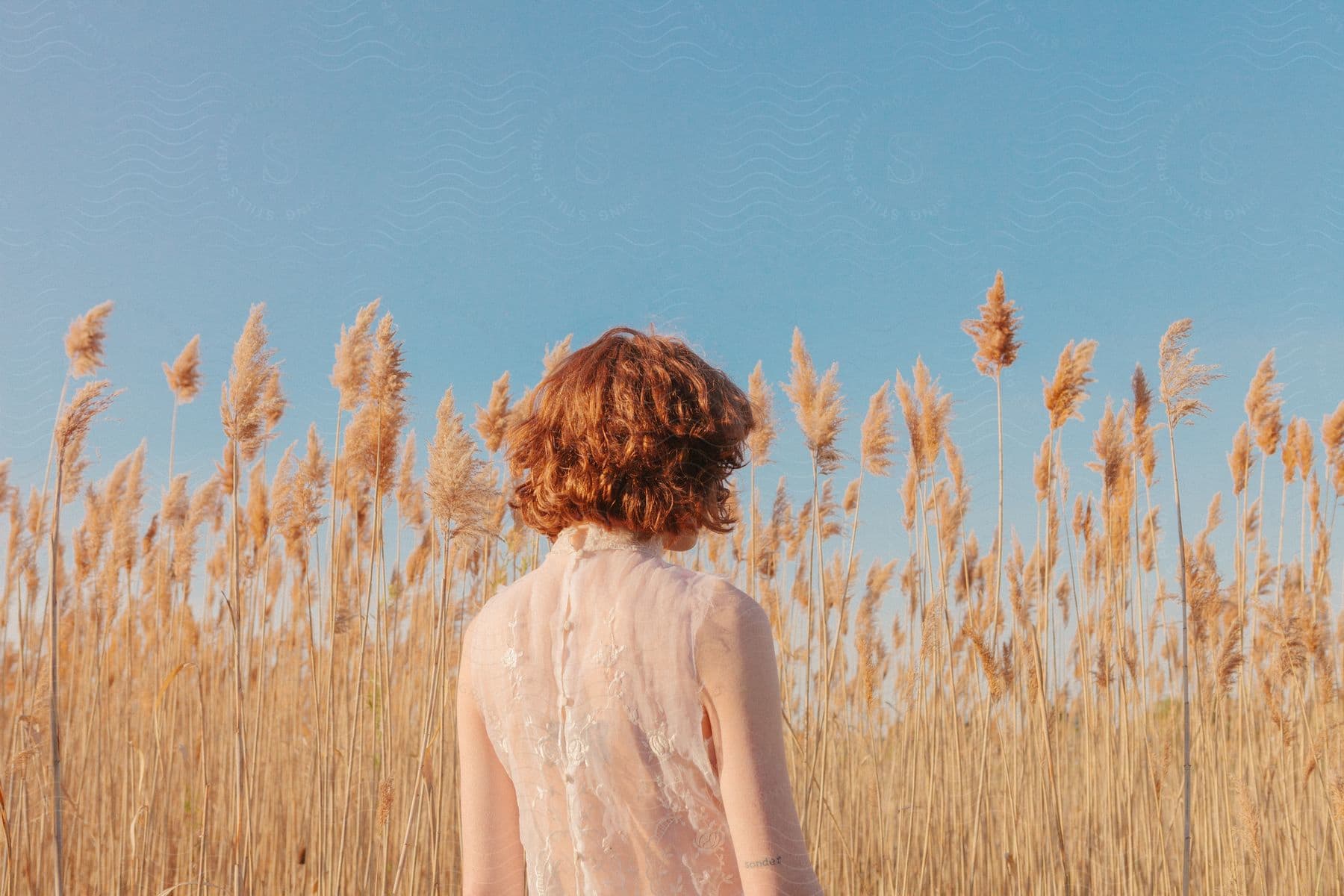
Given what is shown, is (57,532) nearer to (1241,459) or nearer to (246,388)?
(246,388)

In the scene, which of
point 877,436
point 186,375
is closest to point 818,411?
point 877,436

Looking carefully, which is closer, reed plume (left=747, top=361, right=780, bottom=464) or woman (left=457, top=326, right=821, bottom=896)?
woman (left=457, top=326, right=821, bottom=896)

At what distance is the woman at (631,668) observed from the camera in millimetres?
1089

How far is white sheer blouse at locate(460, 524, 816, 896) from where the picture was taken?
1.11 metres

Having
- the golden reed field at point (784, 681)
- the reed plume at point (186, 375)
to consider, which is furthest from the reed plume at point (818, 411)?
the reed plume at point (186, 375)

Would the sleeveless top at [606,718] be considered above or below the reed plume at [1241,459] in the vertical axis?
below

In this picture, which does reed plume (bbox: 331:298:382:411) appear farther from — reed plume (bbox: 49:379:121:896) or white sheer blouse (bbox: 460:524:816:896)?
white sheer blouse (bbox: 460:524:816:896)

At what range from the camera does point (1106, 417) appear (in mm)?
3471

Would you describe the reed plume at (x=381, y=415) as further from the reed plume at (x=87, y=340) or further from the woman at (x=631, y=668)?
the woman at (x=631, y=668)

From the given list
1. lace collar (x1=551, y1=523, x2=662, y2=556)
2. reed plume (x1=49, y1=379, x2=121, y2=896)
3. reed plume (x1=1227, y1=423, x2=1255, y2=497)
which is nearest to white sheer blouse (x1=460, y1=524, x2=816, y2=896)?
lace collar (x1=551, y1=523, x2=662, y2=556)

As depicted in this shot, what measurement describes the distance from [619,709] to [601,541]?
0.21m

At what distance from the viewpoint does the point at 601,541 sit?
125 cm

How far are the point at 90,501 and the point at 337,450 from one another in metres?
2.06

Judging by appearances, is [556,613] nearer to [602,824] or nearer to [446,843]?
[602,824]
